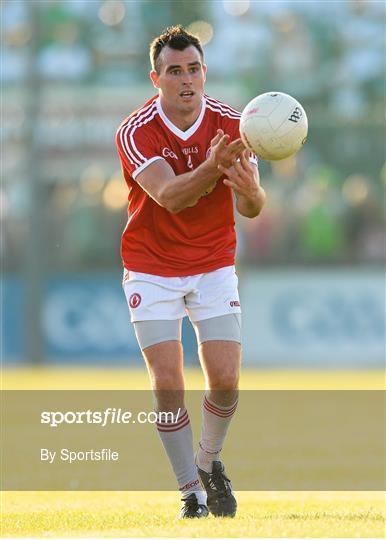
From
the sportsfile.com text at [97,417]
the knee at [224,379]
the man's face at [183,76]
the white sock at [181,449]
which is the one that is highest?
the man's face at [183,76]

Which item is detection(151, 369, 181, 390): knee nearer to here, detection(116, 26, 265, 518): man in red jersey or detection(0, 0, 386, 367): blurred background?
detection(116, 26, 265, 518): man in red jersey

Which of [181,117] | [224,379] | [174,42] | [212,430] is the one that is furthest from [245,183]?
[212,430]

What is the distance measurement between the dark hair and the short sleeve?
15.0 inches

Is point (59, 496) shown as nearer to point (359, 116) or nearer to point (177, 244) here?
point (177, 244)

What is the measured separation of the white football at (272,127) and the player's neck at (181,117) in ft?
1.67

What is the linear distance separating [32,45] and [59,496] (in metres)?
17.2

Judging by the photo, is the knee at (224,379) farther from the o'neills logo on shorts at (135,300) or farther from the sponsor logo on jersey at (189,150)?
the sponsor logo on jersey at (189,150)

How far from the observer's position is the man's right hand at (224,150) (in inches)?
297

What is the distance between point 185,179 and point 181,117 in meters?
0.60

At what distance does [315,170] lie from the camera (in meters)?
24.8

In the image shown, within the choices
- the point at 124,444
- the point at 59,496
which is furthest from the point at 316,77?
Result: the point at 59,496

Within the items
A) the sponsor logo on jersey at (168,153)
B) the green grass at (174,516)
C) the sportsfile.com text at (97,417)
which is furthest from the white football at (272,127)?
the sportsfile.com text at (97,417)

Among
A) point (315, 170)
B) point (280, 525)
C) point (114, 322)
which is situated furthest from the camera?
point (315, 170)

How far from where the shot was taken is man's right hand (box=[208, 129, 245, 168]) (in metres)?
7.55
